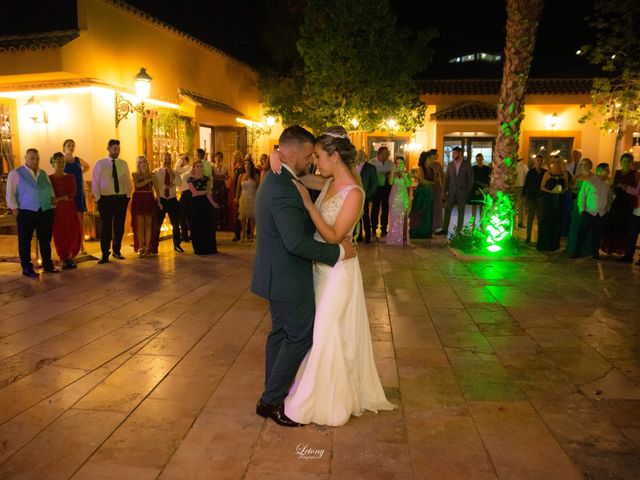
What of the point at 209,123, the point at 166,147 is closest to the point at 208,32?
the point at 209,123

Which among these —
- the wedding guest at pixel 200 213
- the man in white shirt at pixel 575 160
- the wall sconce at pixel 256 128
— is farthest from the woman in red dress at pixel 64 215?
the man in white shirt at pixel 575 160

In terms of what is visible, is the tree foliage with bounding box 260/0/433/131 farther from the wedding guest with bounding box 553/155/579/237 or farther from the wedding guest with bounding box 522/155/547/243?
the wedding guest with bounding box 553/155/579/237

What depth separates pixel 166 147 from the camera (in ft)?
43.8

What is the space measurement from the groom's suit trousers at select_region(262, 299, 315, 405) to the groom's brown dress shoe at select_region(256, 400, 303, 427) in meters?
0.04

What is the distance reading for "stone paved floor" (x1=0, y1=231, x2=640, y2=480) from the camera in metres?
3.08

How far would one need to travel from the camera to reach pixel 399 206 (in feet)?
34.9

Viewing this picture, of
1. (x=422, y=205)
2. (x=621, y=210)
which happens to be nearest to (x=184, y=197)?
(x=422, y=205)

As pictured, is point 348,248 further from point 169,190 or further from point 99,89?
point 99,89

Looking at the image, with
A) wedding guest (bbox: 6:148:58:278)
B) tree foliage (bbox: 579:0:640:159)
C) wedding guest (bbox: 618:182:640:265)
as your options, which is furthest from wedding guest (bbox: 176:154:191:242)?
tree foliage (bbox: 579:0:640:159)

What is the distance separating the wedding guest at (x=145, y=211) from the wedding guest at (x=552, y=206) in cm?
694

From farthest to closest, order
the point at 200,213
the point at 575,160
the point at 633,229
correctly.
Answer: the point at 575,160 → the point at 200,213 → the point at 633,229

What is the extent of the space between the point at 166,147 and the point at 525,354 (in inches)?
421

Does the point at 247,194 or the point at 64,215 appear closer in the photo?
the point at 64,215

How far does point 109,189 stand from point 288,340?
6.63 m
